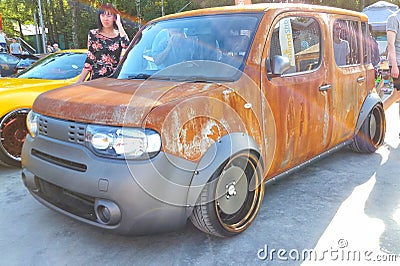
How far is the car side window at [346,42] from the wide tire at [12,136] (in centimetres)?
374

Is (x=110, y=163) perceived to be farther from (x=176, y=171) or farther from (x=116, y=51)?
(x=116, y=51)

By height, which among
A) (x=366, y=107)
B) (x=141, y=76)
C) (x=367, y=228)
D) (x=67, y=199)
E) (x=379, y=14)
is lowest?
(x=367, y=228)

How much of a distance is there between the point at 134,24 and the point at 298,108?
26457mm

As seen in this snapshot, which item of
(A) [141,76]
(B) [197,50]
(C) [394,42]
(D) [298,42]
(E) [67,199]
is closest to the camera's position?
(E) [67,199]

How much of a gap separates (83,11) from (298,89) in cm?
2796

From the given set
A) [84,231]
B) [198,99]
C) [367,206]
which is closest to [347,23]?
[367,206]

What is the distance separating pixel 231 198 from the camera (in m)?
2.90

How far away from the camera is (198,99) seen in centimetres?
259

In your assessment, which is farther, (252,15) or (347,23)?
(347,23)

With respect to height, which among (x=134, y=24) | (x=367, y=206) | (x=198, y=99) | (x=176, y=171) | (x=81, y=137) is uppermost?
(x=134, y=24)

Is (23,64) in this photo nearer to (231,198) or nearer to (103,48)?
(103,48)

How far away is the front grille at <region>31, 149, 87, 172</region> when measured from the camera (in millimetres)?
2523

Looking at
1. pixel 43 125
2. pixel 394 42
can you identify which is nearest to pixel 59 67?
pixel 43 125

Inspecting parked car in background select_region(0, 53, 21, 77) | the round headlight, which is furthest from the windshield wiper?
parked car in background select_region(0, 53, 21, 77)
